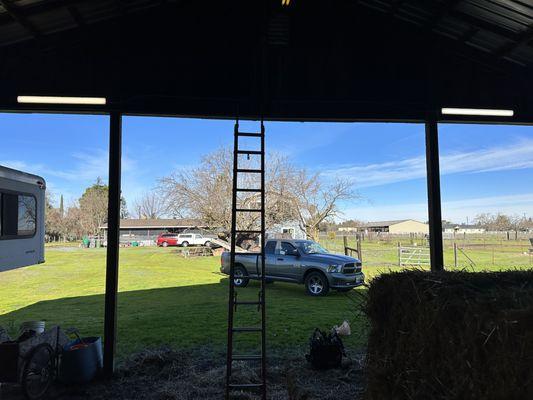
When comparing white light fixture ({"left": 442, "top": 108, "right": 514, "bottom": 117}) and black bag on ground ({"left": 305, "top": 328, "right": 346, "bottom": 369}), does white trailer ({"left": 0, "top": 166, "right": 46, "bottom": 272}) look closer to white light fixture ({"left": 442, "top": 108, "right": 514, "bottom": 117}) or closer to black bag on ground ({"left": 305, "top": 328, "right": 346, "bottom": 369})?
black bag on ground ({"left": 305, "top": 328, "right": 346, "bottom": 369})

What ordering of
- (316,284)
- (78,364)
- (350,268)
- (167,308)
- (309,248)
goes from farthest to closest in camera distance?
1. (309,248)
2. (316,284)
3. (350,268)
4. (167,308)
5. (78,364)

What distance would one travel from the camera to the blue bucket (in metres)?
4.40

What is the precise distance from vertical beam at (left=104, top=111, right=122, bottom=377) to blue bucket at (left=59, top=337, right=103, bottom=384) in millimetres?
158

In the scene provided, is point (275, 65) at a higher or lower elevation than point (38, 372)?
higher

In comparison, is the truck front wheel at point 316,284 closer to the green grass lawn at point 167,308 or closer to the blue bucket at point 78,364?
the green grass lawn at point 167,308

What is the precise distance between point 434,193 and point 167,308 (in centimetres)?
700

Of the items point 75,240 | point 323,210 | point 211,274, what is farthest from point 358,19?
point 75,240

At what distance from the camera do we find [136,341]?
627 centimetres

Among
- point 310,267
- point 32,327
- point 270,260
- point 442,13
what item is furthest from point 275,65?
point 270,260

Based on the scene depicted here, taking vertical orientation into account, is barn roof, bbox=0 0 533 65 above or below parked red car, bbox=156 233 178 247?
above

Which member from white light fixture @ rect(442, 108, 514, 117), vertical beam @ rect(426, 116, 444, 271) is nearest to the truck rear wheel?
vertical beam @ rect(426, 116, 444, 271)

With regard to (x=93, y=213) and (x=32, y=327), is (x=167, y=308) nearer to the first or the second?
(x=32, y=327)

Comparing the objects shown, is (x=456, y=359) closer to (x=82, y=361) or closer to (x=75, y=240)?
(x=82, y=361)

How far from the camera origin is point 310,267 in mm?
10938
